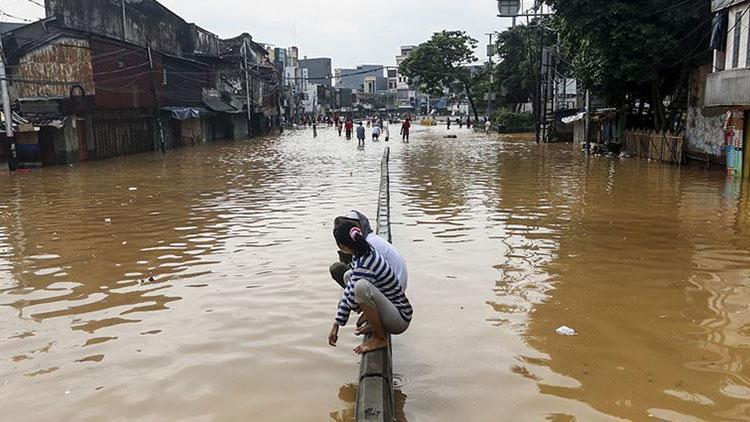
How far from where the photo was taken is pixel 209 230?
11.2 m

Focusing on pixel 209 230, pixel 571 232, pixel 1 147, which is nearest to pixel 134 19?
pixel 1 147

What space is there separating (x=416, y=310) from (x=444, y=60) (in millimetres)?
66265

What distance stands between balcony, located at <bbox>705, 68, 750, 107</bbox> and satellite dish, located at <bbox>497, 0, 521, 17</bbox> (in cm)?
1526

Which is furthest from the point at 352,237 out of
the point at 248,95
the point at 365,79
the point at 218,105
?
the point at 365,79

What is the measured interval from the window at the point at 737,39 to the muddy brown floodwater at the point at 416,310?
4.84m

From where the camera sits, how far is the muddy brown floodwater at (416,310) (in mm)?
4656

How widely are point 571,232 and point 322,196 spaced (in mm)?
6941

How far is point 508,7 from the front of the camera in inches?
1259

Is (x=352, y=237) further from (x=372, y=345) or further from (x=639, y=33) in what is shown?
(x=639, y=33)

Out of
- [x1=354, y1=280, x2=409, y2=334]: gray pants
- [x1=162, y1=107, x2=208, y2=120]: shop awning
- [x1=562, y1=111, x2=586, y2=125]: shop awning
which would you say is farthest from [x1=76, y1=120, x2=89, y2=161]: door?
[x1=354, y1=280, x2=409, y2=334]: gray pants

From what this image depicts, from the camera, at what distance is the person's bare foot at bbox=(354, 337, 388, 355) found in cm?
477

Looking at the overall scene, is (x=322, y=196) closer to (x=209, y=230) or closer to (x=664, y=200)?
(x=209, y=230)

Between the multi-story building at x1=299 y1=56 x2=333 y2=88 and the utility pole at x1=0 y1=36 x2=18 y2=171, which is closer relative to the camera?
the utility pole at x1=0 y1=36 x2=18 y2=171

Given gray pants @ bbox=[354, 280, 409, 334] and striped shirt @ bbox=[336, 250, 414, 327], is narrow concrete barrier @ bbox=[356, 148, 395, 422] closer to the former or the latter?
gray pants @ bbox=[354, 280, 409, 334]
